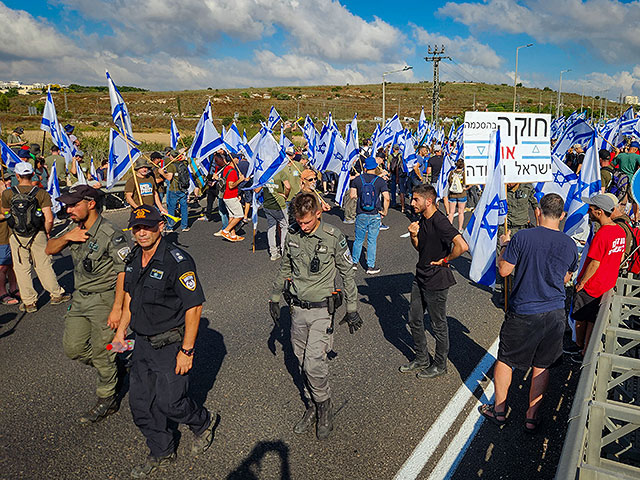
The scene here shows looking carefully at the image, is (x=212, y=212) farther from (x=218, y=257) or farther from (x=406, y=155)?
(x=406, y=155)

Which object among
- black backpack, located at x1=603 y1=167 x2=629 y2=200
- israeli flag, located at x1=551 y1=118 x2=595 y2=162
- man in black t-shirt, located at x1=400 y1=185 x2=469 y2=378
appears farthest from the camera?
israeli flag, located at x1=551 y1=118 x2=595 y2=162

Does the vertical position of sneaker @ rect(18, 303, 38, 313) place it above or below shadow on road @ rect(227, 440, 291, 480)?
above

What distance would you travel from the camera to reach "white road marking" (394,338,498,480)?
3400 mm

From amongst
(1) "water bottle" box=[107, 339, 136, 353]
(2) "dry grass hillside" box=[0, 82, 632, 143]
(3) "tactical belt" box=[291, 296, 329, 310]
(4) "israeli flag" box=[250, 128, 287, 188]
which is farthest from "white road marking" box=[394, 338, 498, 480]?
(2) "dry grass hillside" box=[0, 82, 632, 143]

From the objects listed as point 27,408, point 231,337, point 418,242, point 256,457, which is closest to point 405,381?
point 418,242

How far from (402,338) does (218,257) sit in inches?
193

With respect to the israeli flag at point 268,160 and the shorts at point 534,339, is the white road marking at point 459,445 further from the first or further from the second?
the israeli flag at point 268,160

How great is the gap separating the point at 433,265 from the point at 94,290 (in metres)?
3.16

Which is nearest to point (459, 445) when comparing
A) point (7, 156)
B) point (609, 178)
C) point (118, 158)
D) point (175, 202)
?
point (118, 158)

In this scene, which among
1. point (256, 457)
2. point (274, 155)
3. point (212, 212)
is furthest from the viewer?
point (212, 212)

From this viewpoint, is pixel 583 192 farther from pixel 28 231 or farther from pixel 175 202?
pixel 175 202

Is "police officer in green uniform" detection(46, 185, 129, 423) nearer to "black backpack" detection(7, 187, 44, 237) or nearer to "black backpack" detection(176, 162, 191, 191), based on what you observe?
"black backpack" detection(7, 187, 44, 237)

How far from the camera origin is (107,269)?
403cm

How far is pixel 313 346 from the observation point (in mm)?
3824
